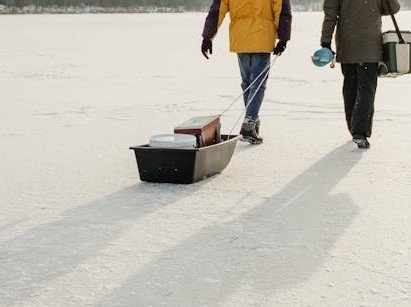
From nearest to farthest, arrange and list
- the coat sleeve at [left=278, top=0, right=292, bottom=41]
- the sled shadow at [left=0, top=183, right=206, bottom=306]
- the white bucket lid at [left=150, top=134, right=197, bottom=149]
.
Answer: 1. the sled shadow at [left=0, top=183, right=206, bottom=306]
2. the white bucket lid at [left=150, top=134, right=197, bottom=149]
3. the coat sleeve at [left=278, top=0, right=292, bottom=41]

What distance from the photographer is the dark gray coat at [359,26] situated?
473 cm

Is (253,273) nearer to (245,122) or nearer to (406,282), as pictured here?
(406,282)

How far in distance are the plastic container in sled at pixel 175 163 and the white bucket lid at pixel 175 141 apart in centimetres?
5

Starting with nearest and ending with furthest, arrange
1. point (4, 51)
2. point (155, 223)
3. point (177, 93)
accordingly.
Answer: point (155, 223) → point (177, 93) → point (4, 51)

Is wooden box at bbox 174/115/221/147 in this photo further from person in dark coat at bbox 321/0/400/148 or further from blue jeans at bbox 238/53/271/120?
person in dark coat at bbox 321/0/400/148

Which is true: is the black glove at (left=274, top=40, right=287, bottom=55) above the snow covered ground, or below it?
above

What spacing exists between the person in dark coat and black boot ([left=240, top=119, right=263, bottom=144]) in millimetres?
719

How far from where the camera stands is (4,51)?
49.6ft

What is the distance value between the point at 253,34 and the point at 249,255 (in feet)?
8.88

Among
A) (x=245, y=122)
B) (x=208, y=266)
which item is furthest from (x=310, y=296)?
(x=245, y=122)

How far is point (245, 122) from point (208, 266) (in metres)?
2.68

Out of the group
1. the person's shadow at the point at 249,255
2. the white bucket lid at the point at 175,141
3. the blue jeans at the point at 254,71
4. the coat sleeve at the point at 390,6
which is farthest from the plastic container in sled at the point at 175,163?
the coat sleeve at the point at 390,6

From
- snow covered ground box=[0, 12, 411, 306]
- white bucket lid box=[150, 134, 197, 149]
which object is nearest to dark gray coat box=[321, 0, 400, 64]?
snow covered ground box=[0, 12, 411, 306]

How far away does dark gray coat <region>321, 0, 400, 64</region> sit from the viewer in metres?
4.73
